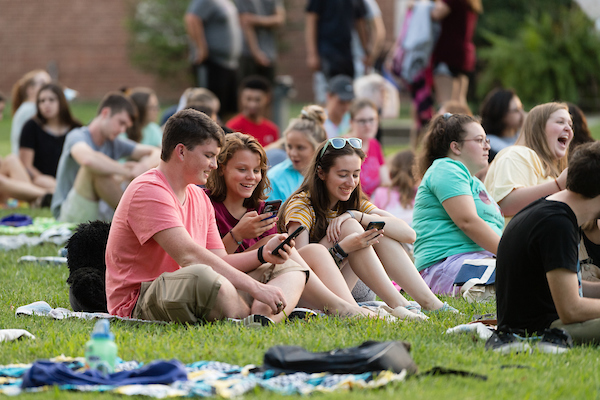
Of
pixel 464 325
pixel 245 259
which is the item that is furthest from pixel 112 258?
pixel 464 325

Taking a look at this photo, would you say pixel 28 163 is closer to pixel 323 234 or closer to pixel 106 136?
pixel 106 136

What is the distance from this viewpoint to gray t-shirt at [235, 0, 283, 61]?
11.9 meters

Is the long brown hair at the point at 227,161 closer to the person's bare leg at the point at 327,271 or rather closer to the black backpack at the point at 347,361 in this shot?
the person's bare leg at the point at 327,271

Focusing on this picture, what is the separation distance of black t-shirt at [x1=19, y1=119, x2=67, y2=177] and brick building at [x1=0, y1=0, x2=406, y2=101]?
15.0 meters

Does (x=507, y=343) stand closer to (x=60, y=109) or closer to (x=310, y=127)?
(x=310, y=127)

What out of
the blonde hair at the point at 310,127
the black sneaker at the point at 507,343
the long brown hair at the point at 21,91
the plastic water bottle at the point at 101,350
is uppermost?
the long brown hair at the point at 21,91

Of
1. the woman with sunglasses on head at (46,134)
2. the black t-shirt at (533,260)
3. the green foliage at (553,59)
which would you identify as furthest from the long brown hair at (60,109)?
the green foliage at (553,59)

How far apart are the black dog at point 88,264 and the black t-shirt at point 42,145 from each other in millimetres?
5652

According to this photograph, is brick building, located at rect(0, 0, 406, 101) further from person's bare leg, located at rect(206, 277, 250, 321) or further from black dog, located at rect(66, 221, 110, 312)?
person's bare leg, located at rect(206, 277, 250, 321)

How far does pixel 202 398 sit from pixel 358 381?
0.62 meters

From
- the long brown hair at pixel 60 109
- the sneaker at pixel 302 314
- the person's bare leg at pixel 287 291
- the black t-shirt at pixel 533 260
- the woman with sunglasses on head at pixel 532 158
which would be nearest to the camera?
the black t-shirt at pixel 533 260

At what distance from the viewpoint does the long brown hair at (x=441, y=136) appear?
553cm

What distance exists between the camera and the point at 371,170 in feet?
27.7

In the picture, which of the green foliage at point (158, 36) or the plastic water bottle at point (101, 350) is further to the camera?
the green foliage at point (158, 36)
